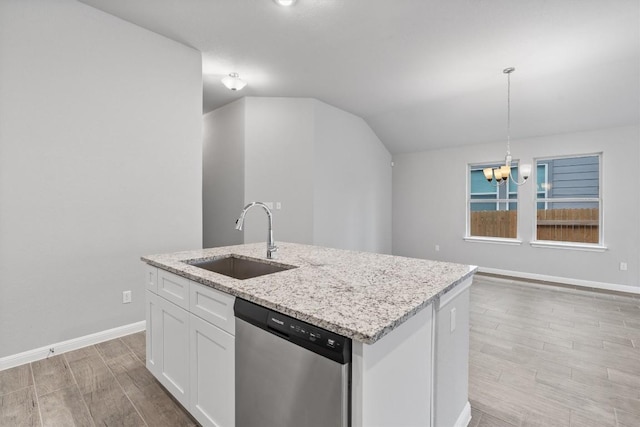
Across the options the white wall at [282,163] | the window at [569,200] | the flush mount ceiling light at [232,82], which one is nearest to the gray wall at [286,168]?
the white wall at [282,163]

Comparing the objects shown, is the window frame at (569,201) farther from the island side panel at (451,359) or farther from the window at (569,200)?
the island side panel at (451,359)

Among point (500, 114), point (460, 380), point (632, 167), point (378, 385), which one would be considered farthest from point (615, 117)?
point (378, 385)

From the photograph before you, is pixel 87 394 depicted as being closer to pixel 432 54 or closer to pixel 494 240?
pixel 432 54

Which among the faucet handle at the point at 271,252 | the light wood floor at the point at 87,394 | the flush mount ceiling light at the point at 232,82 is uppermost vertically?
the flush mount ceiling light at the point at 232,82

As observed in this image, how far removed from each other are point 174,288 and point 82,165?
64.8 inches

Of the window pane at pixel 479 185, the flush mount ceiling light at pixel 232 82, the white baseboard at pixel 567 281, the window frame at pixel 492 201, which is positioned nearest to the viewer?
the flush mount ceiling light at pixel 232 82

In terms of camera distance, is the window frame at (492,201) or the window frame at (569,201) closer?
the window frame at (569,201)

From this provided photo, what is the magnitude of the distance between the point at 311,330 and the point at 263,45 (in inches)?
125

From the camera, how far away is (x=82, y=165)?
→ 8.33 feet

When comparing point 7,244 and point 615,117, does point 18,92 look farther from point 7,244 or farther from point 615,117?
point 615,117

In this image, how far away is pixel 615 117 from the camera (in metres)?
4.35

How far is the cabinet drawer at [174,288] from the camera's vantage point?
1.64m

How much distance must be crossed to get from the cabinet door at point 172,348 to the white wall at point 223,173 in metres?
2.79

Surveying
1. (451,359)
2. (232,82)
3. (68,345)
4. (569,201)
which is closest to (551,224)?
(569,201)
